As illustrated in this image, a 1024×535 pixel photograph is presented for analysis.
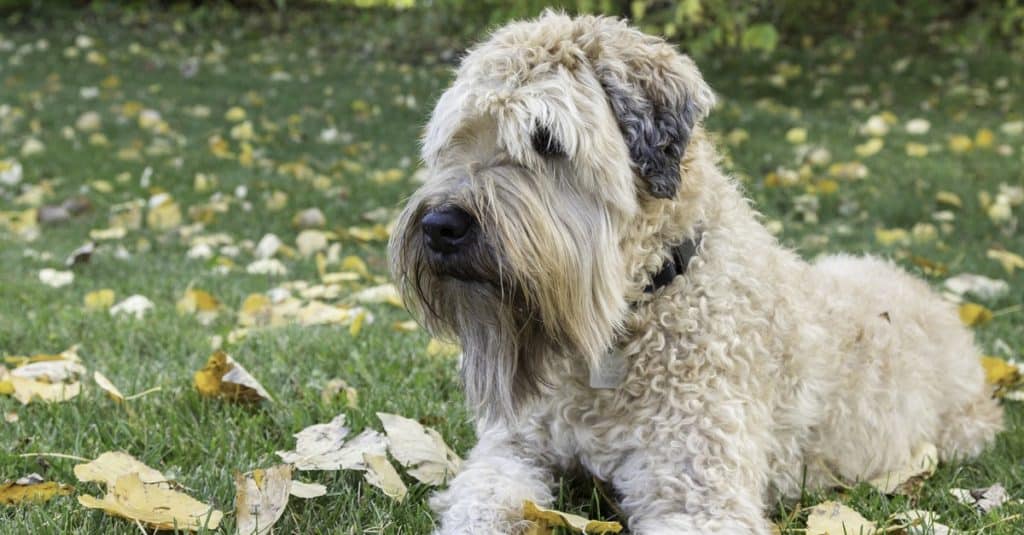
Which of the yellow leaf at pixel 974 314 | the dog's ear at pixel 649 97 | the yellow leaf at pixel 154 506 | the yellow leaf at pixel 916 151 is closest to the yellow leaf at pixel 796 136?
the yellow leaf at pixel 916 151

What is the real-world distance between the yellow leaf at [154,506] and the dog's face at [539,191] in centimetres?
83

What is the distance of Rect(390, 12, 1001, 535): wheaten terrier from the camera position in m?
2.78

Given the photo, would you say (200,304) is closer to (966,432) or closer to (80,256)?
(80,256)

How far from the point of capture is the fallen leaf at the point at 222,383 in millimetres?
3795

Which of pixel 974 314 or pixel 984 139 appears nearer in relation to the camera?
pixel 974 314

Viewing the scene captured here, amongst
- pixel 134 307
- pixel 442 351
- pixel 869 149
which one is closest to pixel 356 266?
pixel 134 307

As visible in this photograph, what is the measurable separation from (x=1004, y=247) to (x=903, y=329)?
13.1 ft

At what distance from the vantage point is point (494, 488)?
2949 mm

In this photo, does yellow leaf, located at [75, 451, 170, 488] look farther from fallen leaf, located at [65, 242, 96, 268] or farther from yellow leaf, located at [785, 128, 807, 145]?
yellow leaf, located at [785, 128, 807, 145]

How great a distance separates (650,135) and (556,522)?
3.70ft

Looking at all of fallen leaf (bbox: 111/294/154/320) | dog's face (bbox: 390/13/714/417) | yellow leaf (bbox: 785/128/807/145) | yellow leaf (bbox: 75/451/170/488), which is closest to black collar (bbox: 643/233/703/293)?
dog's face (bbox: 390/13/714/417)

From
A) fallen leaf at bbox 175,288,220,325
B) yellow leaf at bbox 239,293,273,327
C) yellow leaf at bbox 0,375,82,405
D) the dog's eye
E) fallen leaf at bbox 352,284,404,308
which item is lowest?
fallen leaf at bbox 352,284,404,308

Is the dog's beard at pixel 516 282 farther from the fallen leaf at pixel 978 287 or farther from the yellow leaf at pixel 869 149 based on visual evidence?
the yellow leaf at pixel 869 149

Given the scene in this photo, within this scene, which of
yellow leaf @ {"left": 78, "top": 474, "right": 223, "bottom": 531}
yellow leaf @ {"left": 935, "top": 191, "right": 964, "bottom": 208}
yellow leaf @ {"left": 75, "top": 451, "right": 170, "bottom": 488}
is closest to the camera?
yellow leaf @ {"left": 78, "top": 474, "right": 223, "bottom": 531}
